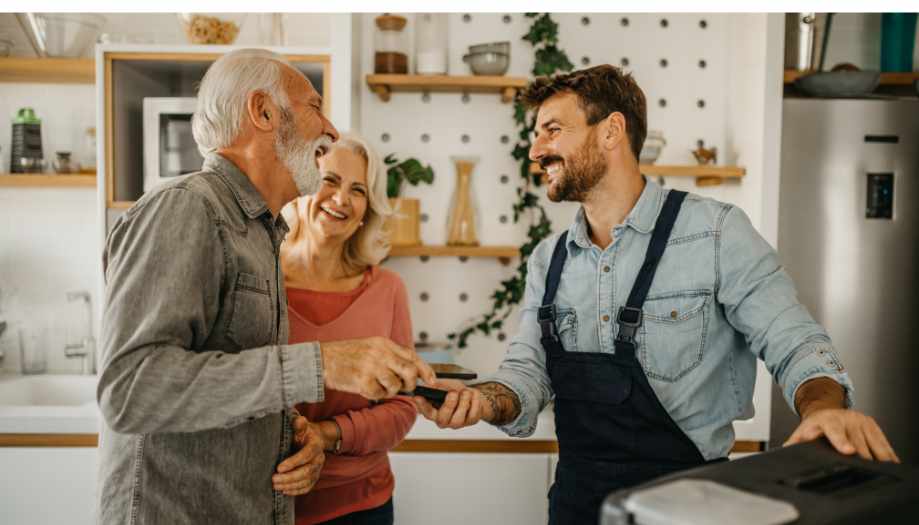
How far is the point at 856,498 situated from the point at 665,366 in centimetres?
78

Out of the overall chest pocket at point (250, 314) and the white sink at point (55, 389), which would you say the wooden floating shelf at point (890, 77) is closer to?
the overall chest pocket at point (250, 314)

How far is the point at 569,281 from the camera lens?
1.63 metres

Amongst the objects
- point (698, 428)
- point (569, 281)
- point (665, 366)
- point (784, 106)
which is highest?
point (784, 106)

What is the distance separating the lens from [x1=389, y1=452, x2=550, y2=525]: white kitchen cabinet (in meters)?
2.42

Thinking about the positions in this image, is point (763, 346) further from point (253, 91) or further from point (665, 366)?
point (253, 91)

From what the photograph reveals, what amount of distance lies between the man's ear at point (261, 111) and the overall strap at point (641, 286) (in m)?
0.76

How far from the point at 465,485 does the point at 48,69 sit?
209cm

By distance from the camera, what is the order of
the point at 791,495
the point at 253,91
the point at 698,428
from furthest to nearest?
the point at 698,428 → the point at 253,91 → the point at 791,495

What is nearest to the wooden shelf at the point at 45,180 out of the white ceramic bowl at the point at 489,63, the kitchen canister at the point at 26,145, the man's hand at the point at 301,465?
the kitchen canister at the point at 26,145

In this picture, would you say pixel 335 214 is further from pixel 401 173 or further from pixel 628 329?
pixel 401 173

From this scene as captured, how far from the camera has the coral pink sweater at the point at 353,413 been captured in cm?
163

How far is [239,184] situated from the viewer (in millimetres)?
1283

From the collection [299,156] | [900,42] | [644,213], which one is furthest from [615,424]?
[900,42]

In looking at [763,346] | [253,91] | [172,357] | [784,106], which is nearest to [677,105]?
[784,106]
